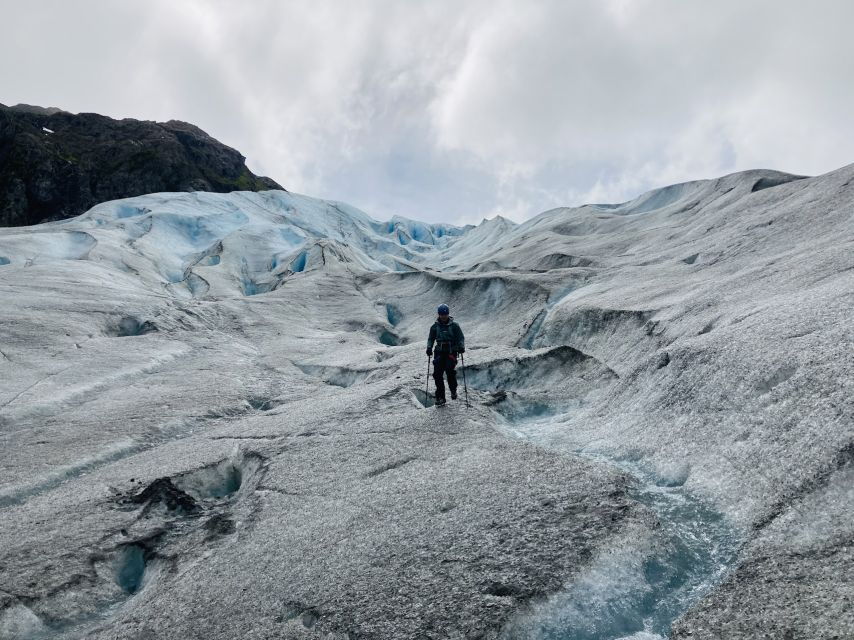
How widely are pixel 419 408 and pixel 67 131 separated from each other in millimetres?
128399

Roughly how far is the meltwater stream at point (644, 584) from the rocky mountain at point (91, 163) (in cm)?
10899

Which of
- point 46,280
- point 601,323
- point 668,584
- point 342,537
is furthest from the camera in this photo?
point 46,280

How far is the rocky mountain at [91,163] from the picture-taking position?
91062 mm

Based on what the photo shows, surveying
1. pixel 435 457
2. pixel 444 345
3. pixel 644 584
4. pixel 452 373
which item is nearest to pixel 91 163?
pixel 444 345

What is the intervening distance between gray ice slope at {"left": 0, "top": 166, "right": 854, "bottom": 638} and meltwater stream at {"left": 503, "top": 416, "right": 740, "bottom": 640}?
4.2 inches

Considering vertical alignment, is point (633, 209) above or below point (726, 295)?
above

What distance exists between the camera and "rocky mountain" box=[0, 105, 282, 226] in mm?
91062

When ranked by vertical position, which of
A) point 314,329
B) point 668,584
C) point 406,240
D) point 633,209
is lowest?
point 668,584

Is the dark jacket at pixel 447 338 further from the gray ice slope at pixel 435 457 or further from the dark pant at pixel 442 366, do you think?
the gray ice slope at pixel 435 457

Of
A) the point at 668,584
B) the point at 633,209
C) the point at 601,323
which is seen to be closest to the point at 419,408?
the point at 668,584

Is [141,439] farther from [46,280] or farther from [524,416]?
[46,280]

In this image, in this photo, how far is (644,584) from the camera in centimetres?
621

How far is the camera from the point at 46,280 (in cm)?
2833

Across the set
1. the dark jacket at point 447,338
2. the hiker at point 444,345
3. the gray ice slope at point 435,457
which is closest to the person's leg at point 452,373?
the hiker at point 444,345
